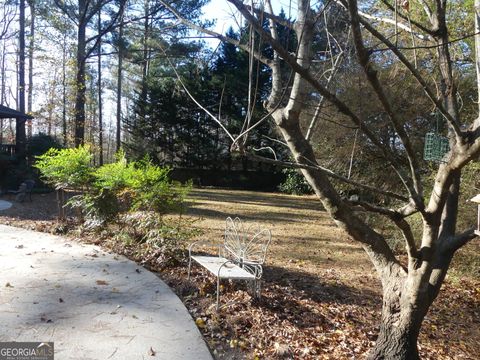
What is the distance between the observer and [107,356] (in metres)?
3.40

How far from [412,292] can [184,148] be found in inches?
1082

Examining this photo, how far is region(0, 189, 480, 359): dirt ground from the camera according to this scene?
397 centimetres

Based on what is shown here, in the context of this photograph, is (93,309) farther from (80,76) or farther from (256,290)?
(80,76)

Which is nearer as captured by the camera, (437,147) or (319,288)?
(437,147)

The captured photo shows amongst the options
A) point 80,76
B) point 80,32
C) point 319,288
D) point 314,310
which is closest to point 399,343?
point 314,310

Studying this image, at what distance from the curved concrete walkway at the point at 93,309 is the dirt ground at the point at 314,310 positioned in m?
0.30

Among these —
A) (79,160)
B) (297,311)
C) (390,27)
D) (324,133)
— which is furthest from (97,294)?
(324,133)

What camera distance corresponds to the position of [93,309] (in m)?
4.47

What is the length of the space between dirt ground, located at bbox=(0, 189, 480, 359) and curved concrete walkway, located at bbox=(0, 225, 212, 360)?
302mm

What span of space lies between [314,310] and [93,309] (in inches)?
99.9

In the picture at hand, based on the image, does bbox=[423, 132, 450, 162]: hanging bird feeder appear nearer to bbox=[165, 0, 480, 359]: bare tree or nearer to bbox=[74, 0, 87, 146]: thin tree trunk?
bbox=[165, 0, 480, 359]: bare tree

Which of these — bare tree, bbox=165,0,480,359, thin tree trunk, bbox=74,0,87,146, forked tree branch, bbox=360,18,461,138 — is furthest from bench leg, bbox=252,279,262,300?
thin tree trunk, bbox=74,0,87,146

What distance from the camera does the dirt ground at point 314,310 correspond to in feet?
13.0

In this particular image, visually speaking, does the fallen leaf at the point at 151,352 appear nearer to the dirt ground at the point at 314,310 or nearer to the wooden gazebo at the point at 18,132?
the dirt ground at the point at 314,310
